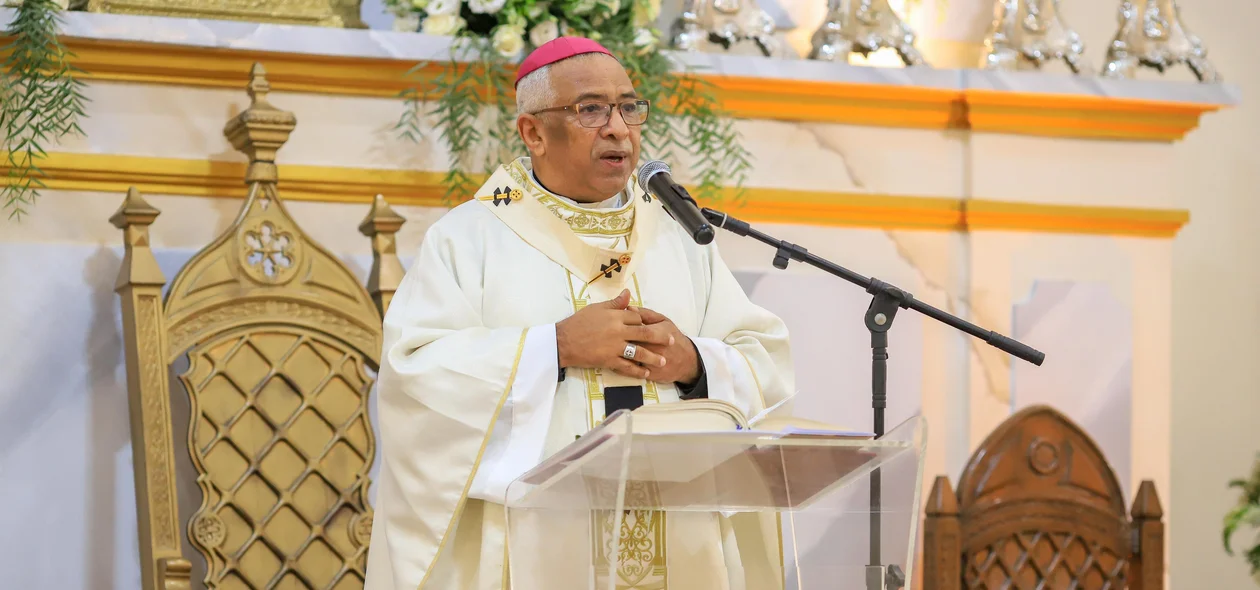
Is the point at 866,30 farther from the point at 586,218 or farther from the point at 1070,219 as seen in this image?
the point at 586,218

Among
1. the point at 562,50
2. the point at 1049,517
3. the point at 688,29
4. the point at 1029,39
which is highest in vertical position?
the point at 1029,39

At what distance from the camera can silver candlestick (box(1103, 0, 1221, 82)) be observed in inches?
203

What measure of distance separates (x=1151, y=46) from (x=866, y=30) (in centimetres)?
98

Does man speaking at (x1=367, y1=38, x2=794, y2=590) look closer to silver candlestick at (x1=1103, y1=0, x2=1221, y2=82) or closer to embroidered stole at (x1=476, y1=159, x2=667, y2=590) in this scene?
embroidered stole at (x1=476, y1=159, x2=667, y2=590)

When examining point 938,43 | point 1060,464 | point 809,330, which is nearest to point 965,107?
point 938,43

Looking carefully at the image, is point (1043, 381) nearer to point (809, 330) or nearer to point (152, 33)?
point (809, 330)

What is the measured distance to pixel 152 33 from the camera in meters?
4.18

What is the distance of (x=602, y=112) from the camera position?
10.7 feet

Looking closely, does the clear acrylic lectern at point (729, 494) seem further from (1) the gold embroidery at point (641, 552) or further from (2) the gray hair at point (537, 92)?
(2) the gray hair at point (537, 92)

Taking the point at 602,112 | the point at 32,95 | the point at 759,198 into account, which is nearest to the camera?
the point at 602,112

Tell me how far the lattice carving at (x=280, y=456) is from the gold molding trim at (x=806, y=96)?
2.44 ft

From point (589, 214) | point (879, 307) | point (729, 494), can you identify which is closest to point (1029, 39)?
point (589, 214)

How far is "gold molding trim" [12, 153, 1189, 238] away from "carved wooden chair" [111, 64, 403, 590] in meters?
0.15

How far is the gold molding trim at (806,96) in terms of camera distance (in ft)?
13.9
